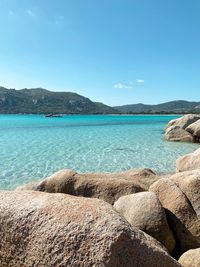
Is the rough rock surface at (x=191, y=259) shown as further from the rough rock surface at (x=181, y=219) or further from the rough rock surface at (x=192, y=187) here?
the rough rock surface at (x=192, y=187)

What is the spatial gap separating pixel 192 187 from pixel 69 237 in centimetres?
375

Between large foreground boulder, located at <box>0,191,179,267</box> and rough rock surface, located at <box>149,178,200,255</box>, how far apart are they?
7.85 feet

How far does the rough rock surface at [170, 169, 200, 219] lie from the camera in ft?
21.5

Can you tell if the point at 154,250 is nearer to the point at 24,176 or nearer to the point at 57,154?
the point at 24,176

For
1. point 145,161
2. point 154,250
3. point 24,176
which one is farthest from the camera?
point 145,161

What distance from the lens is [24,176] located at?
15.8 metres

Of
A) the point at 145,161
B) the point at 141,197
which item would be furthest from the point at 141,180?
the point at 145,161

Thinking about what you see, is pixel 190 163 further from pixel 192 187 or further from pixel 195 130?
pixel 195 130

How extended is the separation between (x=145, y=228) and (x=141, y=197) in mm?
577

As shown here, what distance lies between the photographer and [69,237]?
3723 mm

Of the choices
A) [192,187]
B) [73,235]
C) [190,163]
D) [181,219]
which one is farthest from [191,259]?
[190,163]

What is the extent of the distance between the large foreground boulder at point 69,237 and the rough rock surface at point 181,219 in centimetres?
239

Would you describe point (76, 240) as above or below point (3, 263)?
above

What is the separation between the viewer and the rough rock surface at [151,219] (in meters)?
5.87
